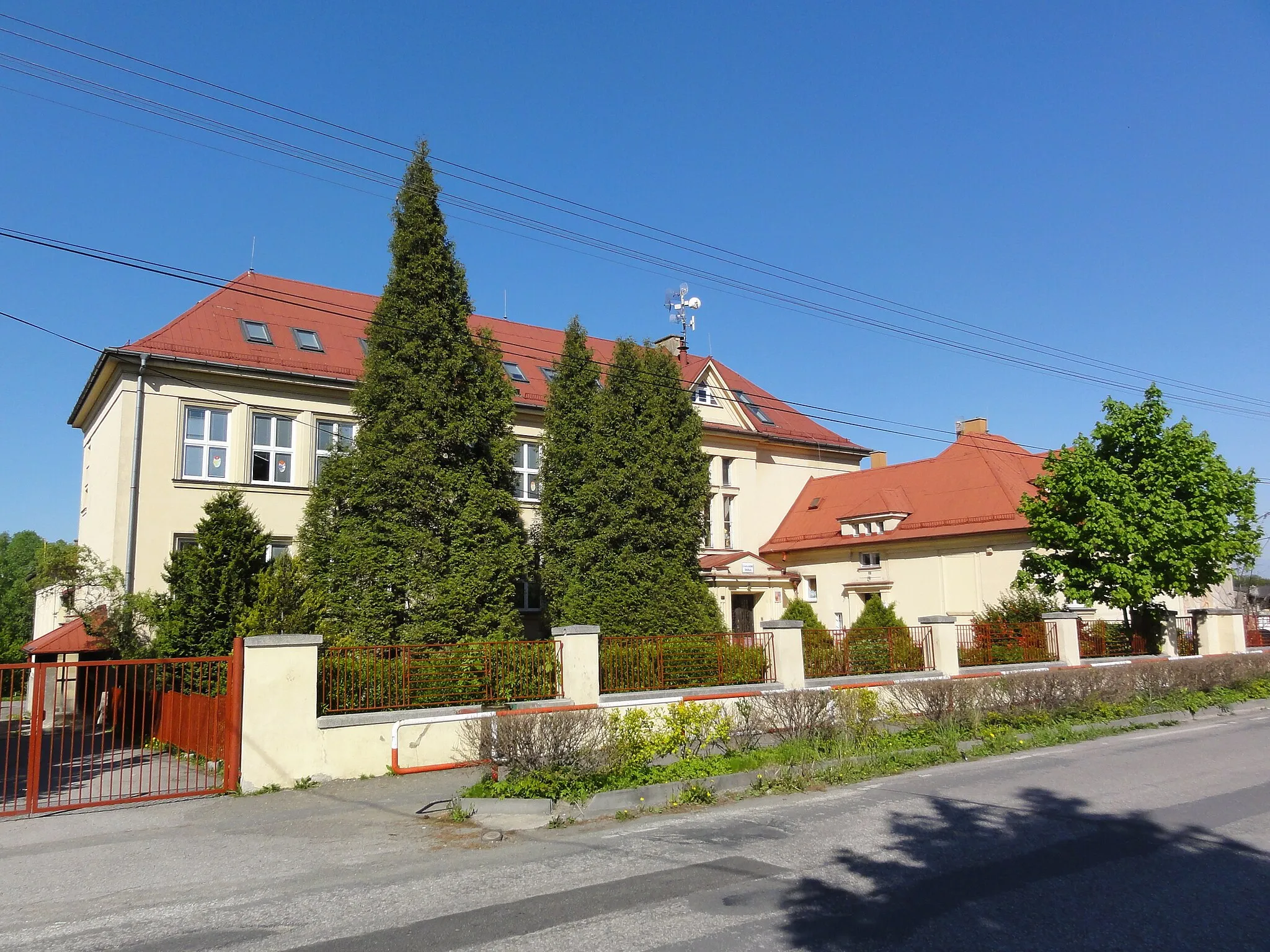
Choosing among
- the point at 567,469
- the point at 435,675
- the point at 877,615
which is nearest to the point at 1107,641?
the point at 877,615

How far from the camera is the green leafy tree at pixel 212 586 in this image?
55.9 feet

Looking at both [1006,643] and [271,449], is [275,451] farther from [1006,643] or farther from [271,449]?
[1006,643]

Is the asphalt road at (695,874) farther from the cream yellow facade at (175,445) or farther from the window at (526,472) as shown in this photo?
the window at (526,472)

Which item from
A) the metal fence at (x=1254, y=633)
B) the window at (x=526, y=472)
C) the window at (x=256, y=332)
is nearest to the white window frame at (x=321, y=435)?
the window at (x=256, y=332)

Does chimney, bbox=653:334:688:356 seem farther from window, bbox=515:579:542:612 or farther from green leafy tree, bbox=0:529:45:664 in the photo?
green leafy tree, bbox=0:529:45:664

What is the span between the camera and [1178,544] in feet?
75.6

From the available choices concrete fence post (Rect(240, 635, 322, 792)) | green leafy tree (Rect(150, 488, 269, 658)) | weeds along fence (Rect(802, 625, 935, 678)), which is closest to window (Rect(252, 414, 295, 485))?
green leafy tree (Rect(150, 488, 269, 658))

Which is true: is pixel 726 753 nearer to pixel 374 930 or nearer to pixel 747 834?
pixel 747 834

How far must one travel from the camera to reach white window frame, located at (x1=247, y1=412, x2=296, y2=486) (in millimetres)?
22797

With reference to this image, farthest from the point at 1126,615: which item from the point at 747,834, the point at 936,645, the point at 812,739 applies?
the point at 747,834

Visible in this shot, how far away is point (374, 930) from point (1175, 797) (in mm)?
8113

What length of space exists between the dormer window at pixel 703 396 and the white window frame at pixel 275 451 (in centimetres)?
1418

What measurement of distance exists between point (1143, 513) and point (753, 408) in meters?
16.0

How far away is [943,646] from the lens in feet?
→ 63.8
